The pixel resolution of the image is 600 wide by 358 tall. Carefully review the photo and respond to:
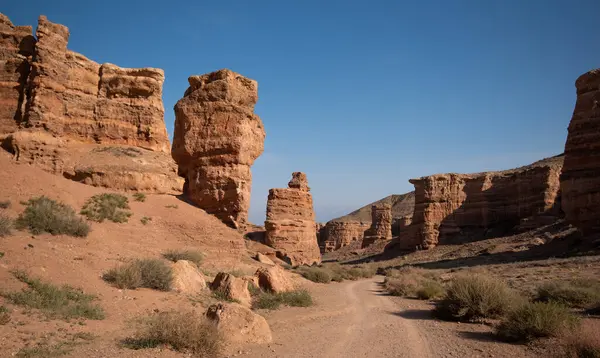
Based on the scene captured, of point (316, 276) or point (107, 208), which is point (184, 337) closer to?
point (107, 208)

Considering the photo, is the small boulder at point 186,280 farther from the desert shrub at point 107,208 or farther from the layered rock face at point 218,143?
the layered rock face at point 218,143

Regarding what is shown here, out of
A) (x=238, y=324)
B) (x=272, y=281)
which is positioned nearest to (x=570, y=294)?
(x=272, y=281)

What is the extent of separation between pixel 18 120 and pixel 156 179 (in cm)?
713

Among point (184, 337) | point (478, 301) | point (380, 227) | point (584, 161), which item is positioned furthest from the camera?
point (380, 227)

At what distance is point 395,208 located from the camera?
3706 inches

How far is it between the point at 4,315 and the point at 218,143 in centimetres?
1497

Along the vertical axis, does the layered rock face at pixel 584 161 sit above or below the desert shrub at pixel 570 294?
above

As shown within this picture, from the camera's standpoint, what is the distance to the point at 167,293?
10.0m

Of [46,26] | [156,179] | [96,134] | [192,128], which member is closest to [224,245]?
[156,179]

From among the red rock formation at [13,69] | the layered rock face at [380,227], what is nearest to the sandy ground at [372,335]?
the red rock formation at [13,69]

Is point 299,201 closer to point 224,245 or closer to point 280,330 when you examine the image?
point 224,245

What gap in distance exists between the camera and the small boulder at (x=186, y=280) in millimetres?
10655

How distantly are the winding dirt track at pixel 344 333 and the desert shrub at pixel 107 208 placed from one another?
8.88m

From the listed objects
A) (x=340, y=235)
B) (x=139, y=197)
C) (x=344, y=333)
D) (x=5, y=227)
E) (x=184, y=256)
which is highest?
(x=139, y=197)
